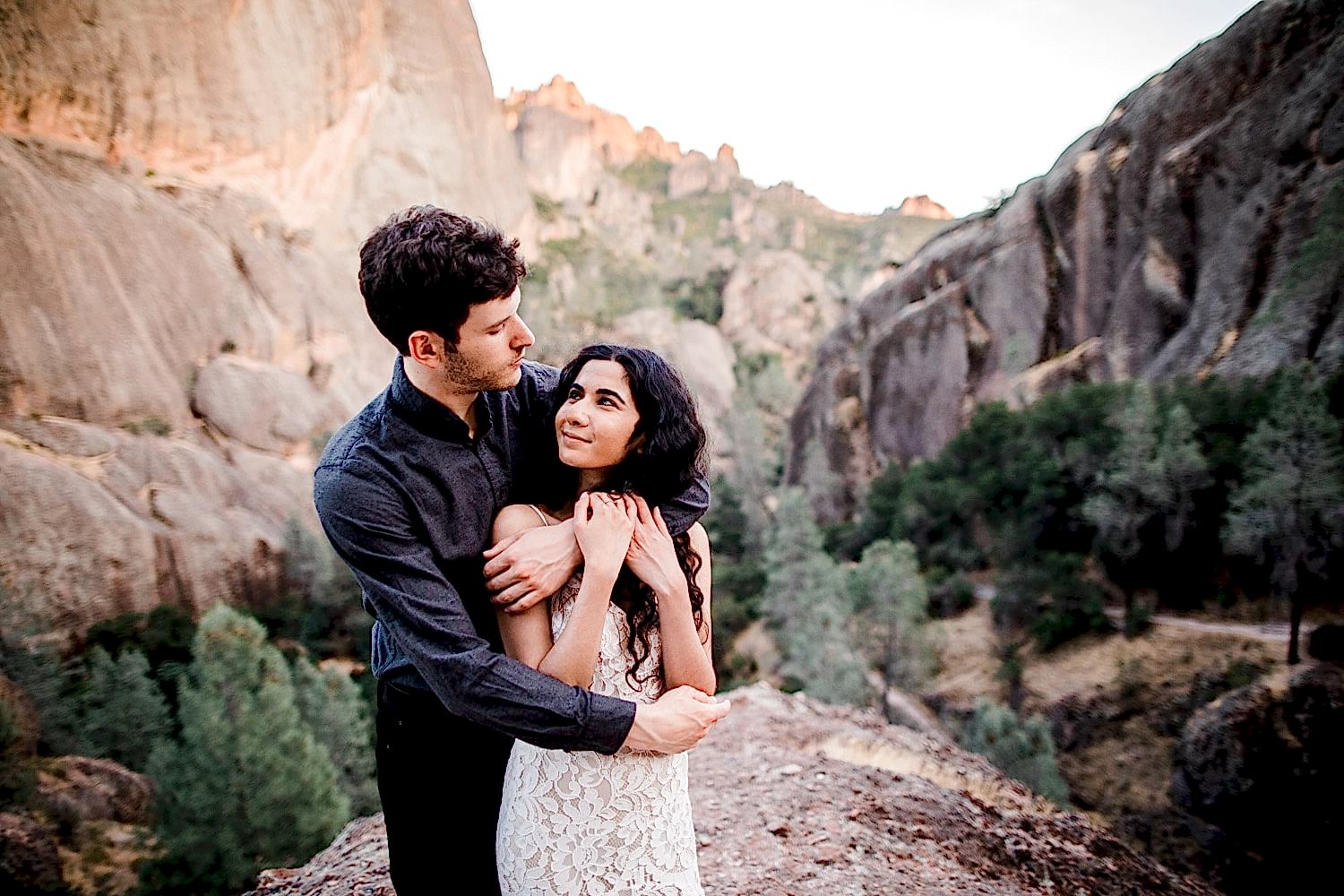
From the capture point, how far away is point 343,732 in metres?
15.3

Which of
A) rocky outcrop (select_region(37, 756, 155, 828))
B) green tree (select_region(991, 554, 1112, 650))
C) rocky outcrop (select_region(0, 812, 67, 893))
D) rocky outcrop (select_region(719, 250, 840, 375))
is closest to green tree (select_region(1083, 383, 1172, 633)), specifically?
green tree (select_region(991, 554, 1112, 650))

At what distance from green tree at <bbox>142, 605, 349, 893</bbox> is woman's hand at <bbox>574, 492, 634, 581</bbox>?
10.7 m

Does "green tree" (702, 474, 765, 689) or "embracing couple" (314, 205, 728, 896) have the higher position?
"embracing couple" (314, 205, 728, 896)

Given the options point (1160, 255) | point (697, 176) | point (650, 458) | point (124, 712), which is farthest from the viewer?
point (697, 176)

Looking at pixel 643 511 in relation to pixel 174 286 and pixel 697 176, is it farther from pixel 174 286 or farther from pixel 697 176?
pixel 697 176

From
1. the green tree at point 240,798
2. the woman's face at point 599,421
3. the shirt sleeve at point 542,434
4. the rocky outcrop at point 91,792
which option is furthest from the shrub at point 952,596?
the woman's face at point 599,421

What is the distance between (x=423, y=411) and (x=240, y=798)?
12495 millimetres

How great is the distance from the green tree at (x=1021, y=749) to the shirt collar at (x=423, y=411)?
587 inches

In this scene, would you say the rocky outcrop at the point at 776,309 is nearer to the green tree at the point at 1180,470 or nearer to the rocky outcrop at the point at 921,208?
the green tree at the point at 1180,470

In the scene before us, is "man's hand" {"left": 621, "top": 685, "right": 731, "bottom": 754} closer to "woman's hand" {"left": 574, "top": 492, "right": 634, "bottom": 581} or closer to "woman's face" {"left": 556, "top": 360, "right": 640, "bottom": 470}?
"woman's hand" {"left": 574, "top": 492, "right": 634, "bottom": 581}

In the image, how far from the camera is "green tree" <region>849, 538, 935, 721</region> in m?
20.1

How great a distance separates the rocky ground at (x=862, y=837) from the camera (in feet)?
13.1

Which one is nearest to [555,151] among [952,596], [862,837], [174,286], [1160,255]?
[174,286]

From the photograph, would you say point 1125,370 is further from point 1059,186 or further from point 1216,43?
point 1216,43
